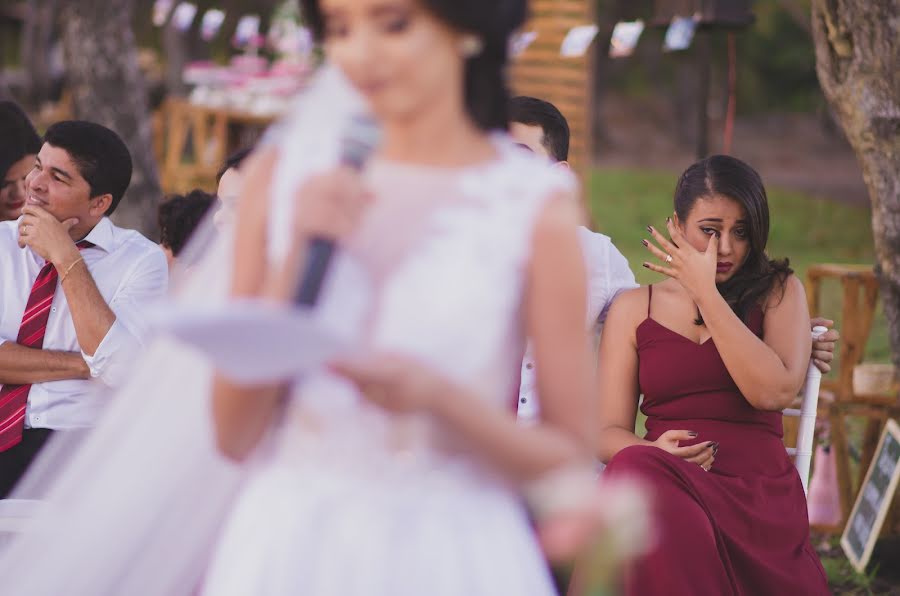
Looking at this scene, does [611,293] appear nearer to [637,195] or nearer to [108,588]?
[108,588]

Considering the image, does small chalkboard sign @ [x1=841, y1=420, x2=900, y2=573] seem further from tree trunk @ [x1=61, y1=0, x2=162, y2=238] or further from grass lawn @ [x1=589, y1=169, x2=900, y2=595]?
tree trunk @ [x1=61, y1=0, x2=162, y2=238]

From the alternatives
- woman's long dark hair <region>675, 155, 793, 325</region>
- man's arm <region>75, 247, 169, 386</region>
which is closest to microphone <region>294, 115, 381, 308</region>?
man's arm <region>75, 247, 169, 386</region>

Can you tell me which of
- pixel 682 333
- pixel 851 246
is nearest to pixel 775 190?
pixel 851 246

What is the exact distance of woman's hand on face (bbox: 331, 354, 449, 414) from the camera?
52.5 inches

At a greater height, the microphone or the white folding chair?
the microphone

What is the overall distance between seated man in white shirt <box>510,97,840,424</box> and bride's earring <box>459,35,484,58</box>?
5.33 ft

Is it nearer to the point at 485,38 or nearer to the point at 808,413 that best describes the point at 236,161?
the point at 808,413

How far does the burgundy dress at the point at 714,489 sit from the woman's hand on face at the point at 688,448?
0.03 metres

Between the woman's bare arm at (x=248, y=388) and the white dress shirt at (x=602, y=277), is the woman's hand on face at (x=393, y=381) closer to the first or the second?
the woman's bare arm at (x=248, y=388)

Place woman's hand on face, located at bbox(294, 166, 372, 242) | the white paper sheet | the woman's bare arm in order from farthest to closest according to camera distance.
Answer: the woman's bare arm → woman's hand on face, located at bbox(294, 166, 372, 242) → the white paper sheet

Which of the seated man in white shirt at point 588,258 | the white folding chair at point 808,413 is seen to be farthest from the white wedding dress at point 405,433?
the white folding chair at point 808,413

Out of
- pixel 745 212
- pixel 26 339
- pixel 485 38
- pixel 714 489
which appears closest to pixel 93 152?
pixel 26 339

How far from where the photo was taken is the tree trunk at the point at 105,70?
9164 mm

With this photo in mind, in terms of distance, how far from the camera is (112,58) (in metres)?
9.25
